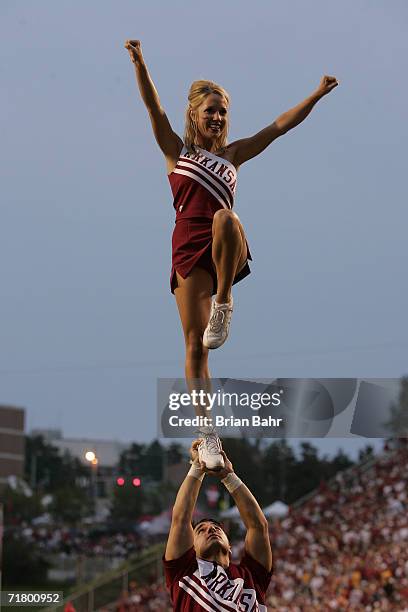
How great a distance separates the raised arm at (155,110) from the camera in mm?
6238

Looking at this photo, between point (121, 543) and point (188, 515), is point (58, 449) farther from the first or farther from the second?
point (188, 515)

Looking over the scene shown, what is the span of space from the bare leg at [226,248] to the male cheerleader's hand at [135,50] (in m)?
1.03

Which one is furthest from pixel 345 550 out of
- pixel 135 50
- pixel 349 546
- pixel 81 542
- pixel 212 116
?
pixel 135 50

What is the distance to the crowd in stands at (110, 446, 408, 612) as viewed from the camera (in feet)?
53.8

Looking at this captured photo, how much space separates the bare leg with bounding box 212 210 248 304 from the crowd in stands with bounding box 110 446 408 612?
1037 centimetres

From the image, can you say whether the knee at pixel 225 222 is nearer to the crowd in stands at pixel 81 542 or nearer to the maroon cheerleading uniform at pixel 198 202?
the maroon cheerleading uniform at pixel 198 202

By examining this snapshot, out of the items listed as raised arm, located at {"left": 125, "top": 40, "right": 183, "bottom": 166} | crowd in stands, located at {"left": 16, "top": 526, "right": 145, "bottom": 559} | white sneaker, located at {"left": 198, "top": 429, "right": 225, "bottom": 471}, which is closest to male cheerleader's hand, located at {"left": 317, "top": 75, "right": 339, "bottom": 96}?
raised arm, located at {"left": 125, "top": 40, "right": 183, "bottom": 166}

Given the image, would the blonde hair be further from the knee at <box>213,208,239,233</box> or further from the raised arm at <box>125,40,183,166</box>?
the knee at <box>213,208,239,233</box>

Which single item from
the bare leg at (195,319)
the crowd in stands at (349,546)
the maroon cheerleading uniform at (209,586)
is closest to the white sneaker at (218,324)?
the bare leg at (195,319)

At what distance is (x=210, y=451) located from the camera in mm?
6035

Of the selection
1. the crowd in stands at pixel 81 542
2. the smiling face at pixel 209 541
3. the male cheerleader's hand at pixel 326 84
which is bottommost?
the smiling face at pixel 209 541

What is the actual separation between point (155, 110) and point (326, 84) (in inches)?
41.5

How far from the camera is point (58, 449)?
1766 inches

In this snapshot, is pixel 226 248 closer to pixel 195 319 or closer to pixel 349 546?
pixel 195 319
